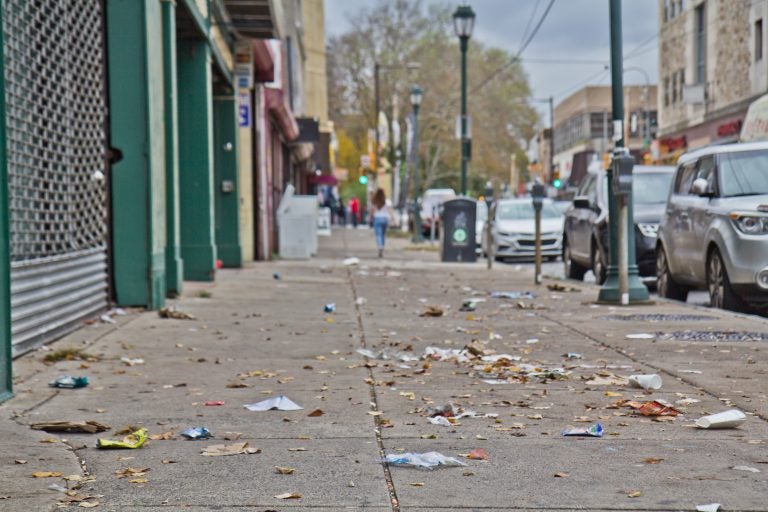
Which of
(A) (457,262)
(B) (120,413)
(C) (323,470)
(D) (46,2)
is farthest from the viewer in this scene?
(A) (457,262)

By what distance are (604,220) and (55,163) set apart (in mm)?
9235

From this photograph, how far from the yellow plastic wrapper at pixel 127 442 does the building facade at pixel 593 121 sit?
67.4 meters

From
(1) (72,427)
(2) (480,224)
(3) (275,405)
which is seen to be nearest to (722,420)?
(3) (275,405)

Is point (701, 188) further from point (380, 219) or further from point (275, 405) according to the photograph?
point (380, 219)

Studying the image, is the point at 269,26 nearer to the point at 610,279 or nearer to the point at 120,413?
the point at 610,279

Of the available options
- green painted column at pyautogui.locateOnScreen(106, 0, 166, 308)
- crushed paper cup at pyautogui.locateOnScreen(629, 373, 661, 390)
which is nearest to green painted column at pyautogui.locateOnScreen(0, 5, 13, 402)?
crushed paper cup at pyautogui.locateOnScreen(629, 373, 661, 390)

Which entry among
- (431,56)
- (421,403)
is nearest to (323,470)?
(421,403)

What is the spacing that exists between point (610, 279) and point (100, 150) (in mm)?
5649

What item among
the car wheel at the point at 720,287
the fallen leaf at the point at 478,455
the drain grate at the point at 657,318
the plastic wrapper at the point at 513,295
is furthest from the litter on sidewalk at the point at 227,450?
the plastic wrapper at the point at 513,295

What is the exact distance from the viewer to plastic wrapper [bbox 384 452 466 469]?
4.93 m

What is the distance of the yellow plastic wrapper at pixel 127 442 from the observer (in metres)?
5.30

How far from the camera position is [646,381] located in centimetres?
690

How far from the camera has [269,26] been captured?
65.9 feet

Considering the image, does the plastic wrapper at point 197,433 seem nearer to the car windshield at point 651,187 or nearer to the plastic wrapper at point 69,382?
the plastic wrapper at point 69,382
